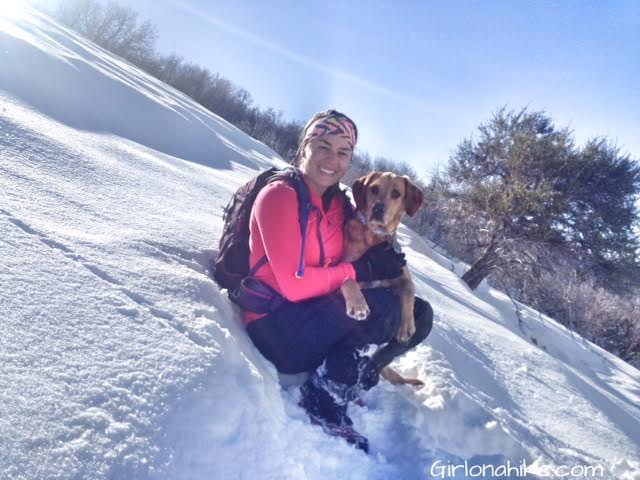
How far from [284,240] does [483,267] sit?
994cm

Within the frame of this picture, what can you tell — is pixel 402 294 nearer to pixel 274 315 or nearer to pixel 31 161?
pixel 274 315

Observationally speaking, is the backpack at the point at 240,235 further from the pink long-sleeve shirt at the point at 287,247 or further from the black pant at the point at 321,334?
the black pant at the point at 321,334

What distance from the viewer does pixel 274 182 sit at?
2.01 metres

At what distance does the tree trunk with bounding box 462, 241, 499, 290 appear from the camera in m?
10.5

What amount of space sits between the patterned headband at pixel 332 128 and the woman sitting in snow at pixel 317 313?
3cm

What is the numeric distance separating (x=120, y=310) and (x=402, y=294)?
1454 millimetres

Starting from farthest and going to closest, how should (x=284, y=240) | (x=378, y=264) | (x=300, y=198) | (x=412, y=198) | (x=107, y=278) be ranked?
(x=412, y=198), (x=378, y=264), (x=300, y=198), (x=284, y=240), (x=107, y=278)

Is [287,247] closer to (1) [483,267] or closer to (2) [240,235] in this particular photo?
(2) [240,235]

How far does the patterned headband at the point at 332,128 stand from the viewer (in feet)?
7.74

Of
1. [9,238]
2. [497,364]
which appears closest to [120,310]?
[9,238]

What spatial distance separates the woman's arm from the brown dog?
187 millimetres

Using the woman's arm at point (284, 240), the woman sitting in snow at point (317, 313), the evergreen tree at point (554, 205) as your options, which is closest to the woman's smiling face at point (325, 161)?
the woman sitting in snow at point (317, 313)

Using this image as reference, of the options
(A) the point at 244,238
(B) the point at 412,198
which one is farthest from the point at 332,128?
(B) the point at 412,198

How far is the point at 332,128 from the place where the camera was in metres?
2.37
